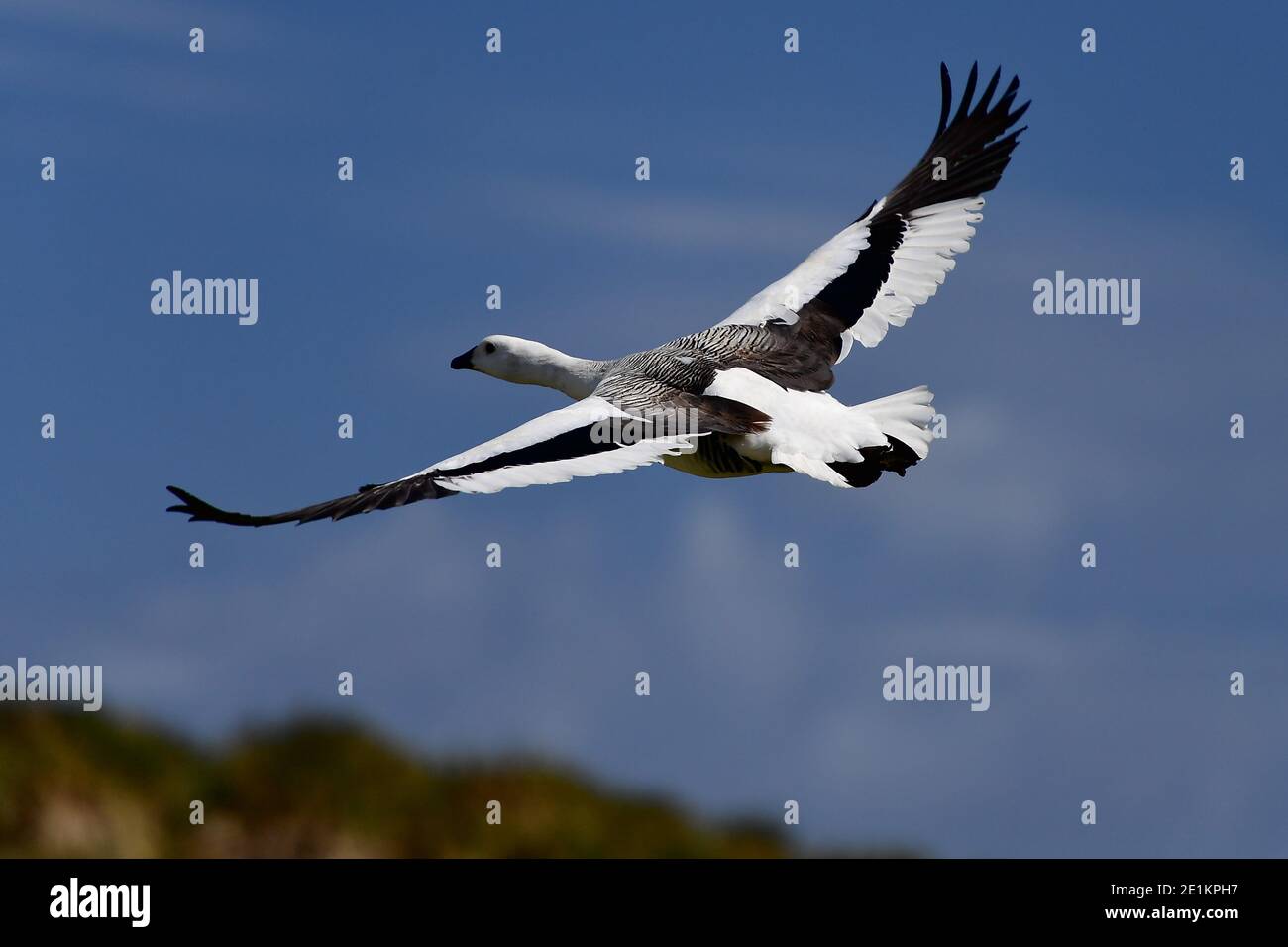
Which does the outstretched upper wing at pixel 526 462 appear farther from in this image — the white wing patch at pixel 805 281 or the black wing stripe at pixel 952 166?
the black wing stripe at pixel 952 166

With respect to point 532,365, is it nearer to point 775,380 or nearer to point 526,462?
point 775,380

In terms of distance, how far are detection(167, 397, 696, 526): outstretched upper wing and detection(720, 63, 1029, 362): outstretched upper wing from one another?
3.63 meters

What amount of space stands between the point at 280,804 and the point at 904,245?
9.33 metres

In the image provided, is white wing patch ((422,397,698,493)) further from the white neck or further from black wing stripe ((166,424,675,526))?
the white neck

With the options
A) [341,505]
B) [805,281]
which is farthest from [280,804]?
[805,281]

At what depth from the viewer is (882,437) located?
50.2 ft

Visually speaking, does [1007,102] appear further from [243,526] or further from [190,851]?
[190,851]

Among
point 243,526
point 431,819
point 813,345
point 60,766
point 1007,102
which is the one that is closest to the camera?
point 243,526

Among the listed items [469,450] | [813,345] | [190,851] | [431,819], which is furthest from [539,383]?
[190,851]

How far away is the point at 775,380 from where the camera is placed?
16.3 meters

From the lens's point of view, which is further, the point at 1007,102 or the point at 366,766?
the point at 1007,102

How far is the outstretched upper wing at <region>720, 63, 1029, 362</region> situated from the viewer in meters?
17.9

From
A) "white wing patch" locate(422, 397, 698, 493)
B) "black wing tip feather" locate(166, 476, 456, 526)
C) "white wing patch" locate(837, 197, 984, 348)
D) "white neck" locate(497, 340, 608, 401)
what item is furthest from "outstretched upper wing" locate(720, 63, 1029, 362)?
"black wing tip feather" locate(166, 476, 456, 526)

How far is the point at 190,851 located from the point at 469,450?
4066 millimetres
